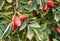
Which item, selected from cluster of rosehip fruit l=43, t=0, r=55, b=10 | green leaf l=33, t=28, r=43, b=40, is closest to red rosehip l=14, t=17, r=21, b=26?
green leaf l=33, t=28, r=43, b=40

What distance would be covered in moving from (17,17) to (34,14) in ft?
0.54

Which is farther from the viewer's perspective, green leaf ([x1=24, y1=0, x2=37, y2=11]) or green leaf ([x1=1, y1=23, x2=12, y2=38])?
green leaf ([x1=24, y1=0, x2=37, y2=11])

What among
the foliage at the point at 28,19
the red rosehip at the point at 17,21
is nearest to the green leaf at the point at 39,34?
the foliage at the point at 28,19

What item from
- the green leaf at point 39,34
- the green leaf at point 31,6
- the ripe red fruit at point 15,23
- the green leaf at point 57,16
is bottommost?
the green leaf at point 39,34

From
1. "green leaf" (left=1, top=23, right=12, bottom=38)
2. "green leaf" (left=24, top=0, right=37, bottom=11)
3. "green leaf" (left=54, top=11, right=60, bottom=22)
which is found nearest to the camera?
"green leaf" (left=1, top=23, right=12, bottom=38)

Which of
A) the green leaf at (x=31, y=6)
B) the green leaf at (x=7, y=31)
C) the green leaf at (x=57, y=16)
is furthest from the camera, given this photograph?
the green leaf at (x=57, y=16)

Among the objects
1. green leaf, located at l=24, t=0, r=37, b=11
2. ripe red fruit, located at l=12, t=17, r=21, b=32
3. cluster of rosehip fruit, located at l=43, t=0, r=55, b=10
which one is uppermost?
green leaf, located at l=24, t=0, r=37, b=11

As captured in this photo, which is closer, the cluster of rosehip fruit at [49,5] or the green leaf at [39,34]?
the green leaf at [39,34]

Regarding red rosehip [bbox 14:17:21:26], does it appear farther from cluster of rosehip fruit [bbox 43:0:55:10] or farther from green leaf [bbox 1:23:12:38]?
cluster of rosehip fruit [bbox 43:0:55:10]

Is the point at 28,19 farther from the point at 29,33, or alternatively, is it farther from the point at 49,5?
the point at 49,5

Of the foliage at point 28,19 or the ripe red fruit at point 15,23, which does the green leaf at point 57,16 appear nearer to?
the foliage at point 28,19

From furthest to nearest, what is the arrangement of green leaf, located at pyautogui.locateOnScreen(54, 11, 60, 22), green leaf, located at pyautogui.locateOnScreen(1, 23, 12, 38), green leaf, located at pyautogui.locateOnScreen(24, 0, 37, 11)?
green leaf, located at pyautogui.locateOnScreen(54, 11, 60, 22) → green leaf, located at pyautogui.locateOnScreen(24, 0, 37, 11) → green leaf, located at pyautogui.locateOnScreen(1, 23, 12, 38)

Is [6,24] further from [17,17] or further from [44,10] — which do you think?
[44,10]

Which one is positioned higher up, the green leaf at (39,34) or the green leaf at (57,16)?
the green leaf at (57,16)
